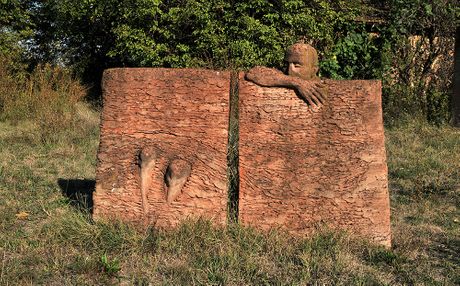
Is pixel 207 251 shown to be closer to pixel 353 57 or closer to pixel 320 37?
pixel 320 37

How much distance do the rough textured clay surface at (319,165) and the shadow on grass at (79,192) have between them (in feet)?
5.29

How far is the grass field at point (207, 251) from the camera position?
10.7 ft

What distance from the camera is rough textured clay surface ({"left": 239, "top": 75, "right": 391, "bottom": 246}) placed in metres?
4.02

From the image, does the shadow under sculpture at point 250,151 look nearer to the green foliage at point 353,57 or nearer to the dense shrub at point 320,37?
the dense shrub at point 320,37

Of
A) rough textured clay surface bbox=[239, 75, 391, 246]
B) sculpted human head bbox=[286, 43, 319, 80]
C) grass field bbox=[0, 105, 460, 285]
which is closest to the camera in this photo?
grass field bbox=[0, 105, 460, 285]

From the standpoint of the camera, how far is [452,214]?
490cm

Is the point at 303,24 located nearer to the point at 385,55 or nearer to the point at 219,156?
the point at 385,55

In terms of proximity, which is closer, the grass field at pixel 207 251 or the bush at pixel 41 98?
the grass field at pixel 207 251

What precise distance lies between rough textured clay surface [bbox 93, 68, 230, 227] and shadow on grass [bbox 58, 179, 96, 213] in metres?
0.55

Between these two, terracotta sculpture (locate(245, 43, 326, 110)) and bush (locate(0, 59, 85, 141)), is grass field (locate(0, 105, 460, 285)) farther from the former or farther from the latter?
bush (locate(0, 59, 85, 141))

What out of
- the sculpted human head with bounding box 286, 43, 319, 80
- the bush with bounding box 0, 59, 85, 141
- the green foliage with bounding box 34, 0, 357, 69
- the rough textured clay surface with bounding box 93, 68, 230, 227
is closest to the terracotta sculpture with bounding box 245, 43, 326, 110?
the sculpted human head with bounding box 286, 43, 319, 80

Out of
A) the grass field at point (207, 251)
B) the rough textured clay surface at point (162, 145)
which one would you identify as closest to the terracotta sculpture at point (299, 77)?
the rough textured clay surface at point (162, 145)

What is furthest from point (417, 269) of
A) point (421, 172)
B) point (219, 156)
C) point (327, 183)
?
point (421, 172)

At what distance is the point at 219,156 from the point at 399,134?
575cm
